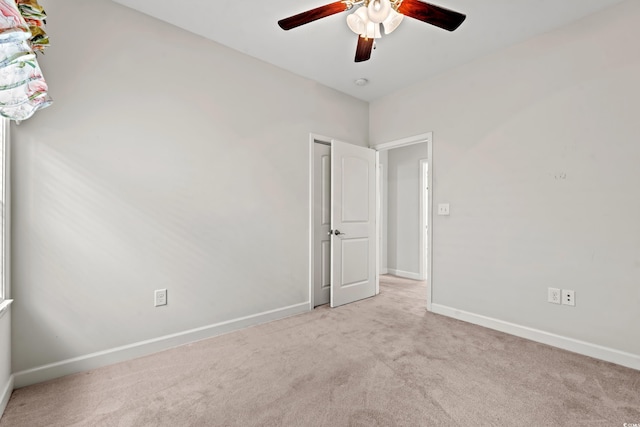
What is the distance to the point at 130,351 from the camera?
2184 mm

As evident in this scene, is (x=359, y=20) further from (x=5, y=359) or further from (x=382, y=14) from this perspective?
(x=5, y=359)

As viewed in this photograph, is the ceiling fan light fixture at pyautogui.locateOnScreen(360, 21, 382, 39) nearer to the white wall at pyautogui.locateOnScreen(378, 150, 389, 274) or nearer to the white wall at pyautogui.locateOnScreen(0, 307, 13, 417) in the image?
the white wall at pyautogui.locateOnScreen(0, 307, 13, 417)

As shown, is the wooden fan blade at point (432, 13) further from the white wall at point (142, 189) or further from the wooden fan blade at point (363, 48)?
the white wall at point (142, 189)

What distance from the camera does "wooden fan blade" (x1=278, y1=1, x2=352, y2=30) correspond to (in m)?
1.68

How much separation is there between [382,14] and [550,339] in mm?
2805

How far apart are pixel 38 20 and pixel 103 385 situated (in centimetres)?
207

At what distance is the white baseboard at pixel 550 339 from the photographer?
2109mm

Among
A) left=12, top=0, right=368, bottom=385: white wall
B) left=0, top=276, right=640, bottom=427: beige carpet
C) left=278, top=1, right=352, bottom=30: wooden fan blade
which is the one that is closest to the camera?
left=0, top=276, right=640, bottom=427: beige carpet

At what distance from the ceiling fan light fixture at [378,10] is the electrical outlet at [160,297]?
2.43 m

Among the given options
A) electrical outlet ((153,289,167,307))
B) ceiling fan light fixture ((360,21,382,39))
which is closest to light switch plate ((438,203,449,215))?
ceiling fan light fixture ((360,21,382,39))

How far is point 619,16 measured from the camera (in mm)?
2150

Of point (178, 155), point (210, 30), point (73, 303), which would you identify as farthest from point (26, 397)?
point (210, 30)

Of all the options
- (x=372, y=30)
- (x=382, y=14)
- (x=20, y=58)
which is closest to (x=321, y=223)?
(x=372, y=30)

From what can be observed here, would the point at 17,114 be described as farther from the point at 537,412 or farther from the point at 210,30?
the point at 537,412
